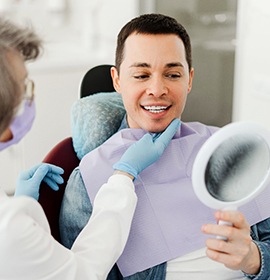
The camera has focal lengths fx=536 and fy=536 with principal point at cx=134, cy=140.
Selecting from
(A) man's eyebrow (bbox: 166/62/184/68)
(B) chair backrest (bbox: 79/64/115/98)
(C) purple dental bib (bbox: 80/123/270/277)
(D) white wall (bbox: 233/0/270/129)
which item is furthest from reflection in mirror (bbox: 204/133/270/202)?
(D) white wall (bbox: 233/0/270/129)

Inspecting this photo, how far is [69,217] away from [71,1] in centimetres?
272

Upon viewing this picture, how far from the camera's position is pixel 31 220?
977 millimetres

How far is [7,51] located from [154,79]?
52 cm

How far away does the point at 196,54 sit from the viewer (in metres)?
3.66

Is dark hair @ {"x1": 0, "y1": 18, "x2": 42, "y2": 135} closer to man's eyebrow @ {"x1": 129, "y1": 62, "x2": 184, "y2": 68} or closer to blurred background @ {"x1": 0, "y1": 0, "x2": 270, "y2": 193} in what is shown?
man's eyebrow @ {"x1": 129, "y1": 62, "x2": 184, "y2": 68}

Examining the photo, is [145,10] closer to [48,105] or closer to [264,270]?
[48,105]

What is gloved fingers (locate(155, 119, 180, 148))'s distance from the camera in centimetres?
138

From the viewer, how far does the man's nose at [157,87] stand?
140 cm

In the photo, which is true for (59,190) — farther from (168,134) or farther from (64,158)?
(168,134)

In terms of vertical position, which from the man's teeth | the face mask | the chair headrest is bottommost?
the chair headrest

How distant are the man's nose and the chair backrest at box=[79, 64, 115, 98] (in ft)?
1.44

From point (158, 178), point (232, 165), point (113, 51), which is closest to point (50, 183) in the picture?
point (158, 178)

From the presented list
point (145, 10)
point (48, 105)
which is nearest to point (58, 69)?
point (48, 105)

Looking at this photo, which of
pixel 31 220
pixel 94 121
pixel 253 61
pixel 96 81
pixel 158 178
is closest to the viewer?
pixel 31 220
